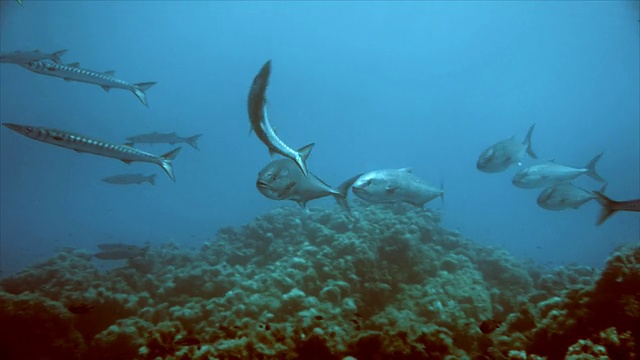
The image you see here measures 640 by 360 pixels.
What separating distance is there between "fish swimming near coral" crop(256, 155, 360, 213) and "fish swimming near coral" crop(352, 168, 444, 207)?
0.72 metres

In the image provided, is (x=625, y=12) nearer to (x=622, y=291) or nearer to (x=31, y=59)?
(x=622, y=291)

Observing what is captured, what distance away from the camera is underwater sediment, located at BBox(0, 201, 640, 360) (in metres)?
3.66

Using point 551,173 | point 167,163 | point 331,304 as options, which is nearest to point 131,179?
point 167,163

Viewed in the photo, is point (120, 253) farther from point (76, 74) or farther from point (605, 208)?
point (605, 208)

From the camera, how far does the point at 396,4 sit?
83312mm

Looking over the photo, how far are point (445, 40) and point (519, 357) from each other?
371 feet

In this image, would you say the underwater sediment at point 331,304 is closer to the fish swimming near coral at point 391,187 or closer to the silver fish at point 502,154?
the fish swimming near coral at point 391,187

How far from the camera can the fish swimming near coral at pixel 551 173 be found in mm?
6871

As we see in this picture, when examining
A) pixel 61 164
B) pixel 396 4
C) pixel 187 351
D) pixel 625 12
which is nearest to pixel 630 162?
pixel 625 12

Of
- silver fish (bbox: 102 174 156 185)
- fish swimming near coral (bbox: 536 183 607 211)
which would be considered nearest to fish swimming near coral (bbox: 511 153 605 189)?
fish swimming near coral (bbox: 536 183 607 211)

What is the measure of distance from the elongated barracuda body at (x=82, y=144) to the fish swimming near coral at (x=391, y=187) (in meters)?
3.03

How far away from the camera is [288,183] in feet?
13.8

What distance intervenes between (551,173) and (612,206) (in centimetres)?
309

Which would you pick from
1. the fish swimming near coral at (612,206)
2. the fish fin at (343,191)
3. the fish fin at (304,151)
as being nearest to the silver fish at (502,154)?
the fish swimming near coral at (612,206)
